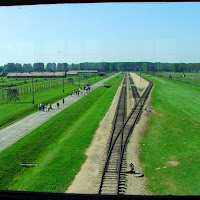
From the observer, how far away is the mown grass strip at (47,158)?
13.7 m

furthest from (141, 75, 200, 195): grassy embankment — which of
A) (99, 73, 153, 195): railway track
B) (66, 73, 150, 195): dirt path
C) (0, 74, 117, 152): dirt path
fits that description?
(0, 74, 117, 152): dirt path

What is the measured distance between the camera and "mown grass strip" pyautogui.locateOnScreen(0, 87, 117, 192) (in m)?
13.7

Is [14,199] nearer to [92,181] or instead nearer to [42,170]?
[92,181]

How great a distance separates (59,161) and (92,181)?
3965 millimetres

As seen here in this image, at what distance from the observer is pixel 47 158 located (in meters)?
17.5

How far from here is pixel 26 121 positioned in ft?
94.7

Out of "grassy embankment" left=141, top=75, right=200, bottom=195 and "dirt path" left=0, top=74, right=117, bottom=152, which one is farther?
"dirt path" left=0, top=74, right=117, bottom=152

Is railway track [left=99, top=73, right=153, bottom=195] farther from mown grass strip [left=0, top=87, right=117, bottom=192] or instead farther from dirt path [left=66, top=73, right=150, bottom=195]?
mown grass strip [left=0, top=87, right=117, bottom=192]

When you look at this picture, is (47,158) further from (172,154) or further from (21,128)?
(21,128)

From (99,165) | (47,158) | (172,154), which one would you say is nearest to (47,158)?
(47,158)

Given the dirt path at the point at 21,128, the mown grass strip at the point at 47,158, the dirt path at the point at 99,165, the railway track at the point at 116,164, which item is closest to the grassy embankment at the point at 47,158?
the mown grass strip at the point at 47,158

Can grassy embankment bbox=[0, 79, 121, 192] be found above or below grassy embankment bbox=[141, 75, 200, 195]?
below

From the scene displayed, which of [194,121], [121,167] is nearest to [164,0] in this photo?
[121,167]

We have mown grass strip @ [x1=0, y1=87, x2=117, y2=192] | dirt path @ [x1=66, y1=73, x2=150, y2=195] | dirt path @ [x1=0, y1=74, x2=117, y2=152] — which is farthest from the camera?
dirt path @ [x1=0, y1=74, x2=117, y2=152]
